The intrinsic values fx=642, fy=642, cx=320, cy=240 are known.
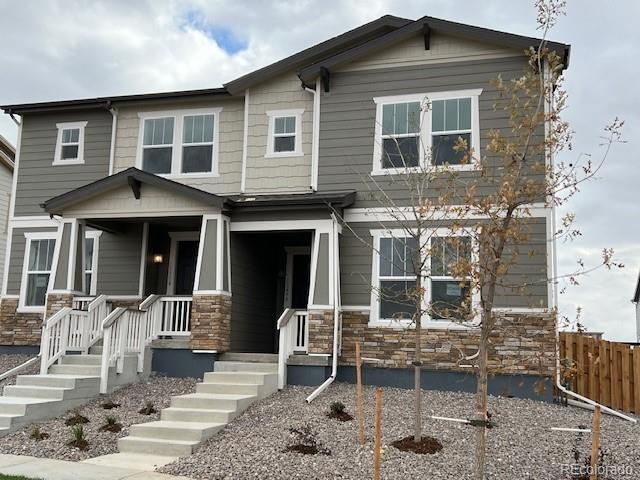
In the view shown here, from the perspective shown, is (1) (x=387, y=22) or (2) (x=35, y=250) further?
(2) (x=35, y=250)

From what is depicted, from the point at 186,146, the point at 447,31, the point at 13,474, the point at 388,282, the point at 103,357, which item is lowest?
the point at 13,474

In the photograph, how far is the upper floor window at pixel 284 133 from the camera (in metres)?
13.9

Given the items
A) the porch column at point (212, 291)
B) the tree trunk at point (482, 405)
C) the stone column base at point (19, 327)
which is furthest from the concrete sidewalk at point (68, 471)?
the stone column base at point (19, 327)

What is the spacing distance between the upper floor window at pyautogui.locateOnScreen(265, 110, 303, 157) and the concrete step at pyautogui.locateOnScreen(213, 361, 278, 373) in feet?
15.1

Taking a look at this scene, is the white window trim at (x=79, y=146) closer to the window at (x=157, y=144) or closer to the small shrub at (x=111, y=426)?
the window at (x=157, y=144)

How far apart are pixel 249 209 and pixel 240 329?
8.42 ft

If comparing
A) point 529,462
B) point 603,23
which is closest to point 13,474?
point 529,462

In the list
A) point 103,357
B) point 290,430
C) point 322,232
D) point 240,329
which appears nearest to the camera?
point 290,430

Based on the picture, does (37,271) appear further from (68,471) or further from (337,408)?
(337,408)

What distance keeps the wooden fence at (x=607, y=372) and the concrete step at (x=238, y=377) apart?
18.4ft

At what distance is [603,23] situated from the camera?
32.4ft

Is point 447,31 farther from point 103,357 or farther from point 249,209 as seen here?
point 103,357

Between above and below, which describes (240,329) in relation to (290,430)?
above

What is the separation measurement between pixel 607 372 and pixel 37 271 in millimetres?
12890
